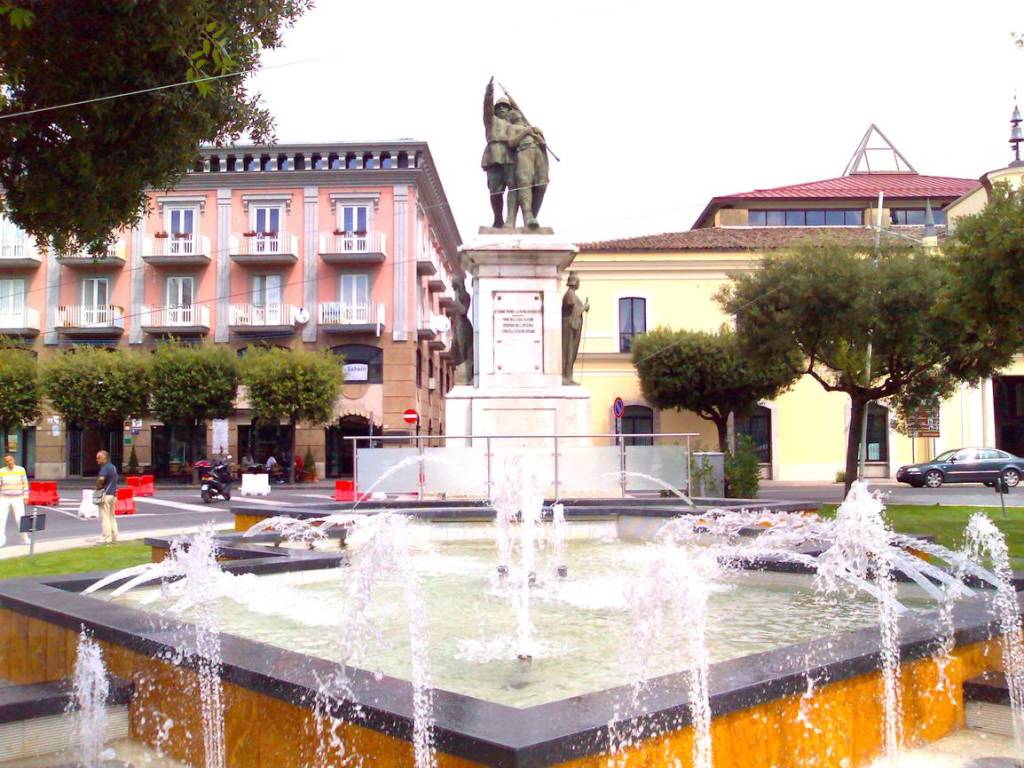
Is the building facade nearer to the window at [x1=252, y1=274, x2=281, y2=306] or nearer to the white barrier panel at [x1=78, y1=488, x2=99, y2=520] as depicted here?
the window at [x1=252, y1=274, x2=281, y2=306]

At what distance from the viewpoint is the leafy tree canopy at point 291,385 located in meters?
36.6

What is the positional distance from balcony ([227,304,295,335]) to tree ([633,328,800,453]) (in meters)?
15.6

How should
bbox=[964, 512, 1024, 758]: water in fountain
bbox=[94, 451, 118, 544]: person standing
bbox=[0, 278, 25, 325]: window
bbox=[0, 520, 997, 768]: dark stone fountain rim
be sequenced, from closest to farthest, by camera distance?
bbox=[0, 520, 997, 768]: dark stone fountain rim, bbox=[964, 512, 1024, 758]: water in fountain, bbox=[94, 451, 118, 544]: person standing, bbox=[0, 278, 25, 325]: window

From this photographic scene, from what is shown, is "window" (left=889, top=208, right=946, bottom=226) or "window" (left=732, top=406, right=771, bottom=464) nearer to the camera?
"window" (left=732, top=406, right=771, bottom=464)

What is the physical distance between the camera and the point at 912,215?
1681 inches

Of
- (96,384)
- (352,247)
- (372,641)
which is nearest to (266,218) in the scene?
(352,247)

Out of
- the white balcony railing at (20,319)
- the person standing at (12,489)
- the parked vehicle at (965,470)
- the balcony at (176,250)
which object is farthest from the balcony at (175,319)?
the parked vehicle at (965,470)

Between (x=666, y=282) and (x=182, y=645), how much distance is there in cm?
3609

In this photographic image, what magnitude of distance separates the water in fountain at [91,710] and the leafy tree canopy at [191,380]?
112ft

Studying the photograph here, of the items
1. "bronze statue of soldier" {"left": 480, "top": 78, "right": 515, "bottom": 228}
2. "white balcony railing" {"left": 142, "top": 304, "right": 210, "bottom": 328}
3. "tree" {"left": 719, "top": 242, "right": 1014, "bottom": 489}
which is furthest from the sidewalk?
"white balcony railing" {"left": 142, "top": 304, "right": 210, "bottom": 328}

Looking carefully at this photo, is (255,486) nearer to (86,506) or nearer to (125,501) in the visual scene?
(125,501)

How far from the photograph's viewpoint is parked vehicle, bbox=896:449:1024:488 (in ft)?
104

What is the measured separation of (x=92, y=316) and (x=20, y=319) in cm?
330

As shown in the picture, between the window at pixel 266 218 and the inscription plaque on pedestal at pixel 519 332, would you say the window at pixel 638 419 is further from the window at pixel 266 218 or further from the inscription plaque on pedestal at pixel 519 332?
the inscription plaque on pedestal at pixel 519 332
